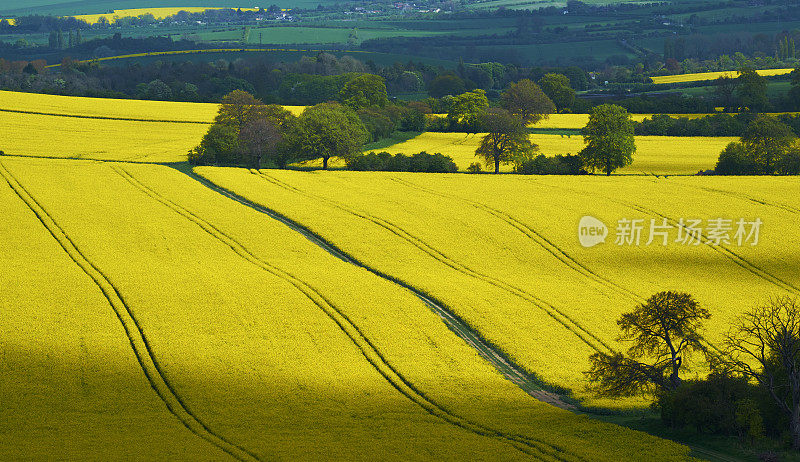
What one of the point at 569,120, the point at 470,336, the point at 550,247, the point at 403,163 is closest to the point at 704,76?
the point at 569,120

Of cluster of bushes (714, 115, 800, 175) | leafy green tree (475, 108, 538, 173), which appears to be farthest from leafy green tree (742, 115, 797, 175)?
leafy green tree (475, 108, 538, 173)

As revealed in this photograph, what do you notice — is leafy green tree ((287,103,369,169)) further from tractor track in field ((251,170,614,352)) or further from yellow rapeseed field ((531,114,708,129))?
yellow rapeseed field ((531,114,708,129))

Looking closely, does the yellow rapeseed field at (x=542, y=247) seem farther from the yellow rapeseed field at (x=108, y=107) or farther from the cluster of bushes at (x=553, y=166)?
the yellow rapeseed field at (x=108, y=107)

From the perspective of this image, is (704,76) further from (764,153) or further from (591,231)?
(591,231)

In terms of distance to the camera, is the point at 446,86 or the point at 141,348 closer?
the point at 141,348

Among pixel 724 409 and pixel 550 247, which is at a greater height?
pixel 550 247

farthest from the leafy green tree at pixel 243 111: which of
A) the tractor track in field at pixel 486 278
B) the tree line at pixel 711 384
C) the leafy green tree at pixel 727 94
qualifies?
the tree line at pixel 711 384
